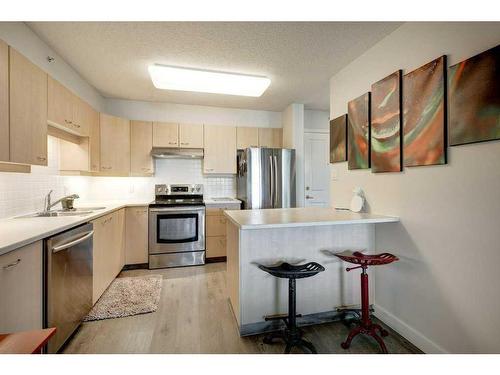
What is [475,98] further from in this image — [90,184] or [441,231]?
[90,184]

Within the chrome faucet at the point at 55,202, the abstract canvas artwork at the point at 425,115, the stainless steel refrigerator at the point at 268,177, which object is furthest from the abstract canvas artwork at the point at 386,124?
the chrome faucet at the point at 55,202

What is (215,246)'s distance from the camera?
11.6 ft

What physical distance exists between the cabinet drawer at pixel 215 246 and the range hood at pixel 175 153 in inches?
52.4

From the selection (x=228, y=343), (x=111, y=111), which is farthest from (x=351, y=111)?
(x=111, y=111)

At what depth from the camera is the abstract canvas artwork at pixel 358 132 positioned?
2.15 m

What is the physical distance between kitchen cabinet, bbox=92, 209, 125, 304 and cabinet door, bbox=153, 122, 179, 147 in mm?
1162

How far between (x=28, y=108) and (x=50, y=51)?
88 cm

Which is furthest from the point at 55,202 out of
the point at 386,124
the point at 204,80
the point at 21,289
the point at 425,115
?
the point at 425,115

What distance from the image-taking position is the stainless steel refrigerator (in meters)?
3.53

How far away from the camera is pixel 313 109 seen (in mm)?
4129

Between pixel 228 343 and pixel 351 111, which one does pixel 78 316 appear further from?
pixel 351 111

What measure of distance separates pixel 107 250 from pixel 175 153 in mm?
1659

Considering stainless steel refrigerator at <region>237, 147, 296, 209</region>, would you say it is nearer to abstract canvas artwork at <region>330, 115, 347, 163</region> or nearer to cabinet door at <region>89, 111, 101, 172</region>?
abstract canvas artwork at <region>330, 115, 347, 163</region>

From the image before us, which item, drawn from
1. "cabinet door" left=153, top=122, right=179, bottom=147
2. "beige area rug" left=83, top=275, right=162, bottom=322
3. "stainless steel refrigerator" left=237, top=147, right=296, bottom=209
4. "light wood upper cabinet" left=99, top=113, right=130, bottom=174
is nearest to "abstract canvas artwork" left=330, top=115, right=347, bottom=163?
"stainless steel refrigerator" left=237, top=147, right=296, bottom=209
